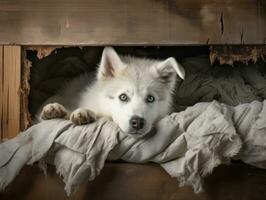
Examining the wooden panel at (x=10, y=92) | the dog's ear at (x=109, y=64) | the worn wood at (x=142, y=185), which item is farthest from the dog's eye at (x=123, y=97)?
the wooden panel at (x=10, y=92)

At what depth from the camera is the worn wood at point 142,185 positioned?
157cm

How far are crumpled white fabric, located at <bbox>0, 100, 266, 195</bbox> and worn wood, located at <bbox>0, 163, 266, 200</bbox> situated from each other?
0.04 metres

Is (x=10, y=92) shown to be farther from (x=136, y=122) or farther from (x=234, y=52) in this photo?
(x=234, y=52)

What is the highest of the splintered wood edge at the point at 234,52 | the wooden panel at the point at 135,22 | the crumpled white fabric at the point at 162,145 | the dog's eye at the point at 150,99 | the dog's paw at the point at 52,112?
the wooden panel at the point at 135,22

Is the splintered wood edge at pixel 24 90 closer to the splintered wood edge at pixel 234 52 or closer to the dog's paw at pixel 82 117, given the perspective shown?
the dog's paw at pixel 82 117

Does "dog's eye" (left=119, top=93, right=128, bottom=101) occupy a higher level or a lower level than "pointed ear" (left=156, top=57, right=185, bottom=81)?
lower

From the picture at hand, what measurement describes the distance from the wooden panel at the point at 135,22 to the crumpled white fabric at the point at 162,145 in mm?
240

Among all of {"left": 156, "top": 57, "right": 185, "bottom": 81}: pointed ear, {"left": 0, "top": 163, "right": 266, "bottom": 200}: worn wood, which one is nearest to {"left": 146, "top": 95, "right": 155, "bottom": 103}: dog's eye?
{"left": 156, "top": 57, "right": 185, "bottom": 81}: pointed ear

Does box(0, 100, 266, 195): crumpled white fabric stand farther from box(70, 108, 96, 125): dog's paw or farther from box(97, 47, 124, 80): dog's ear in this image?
box(97, 47, 124, 80): dog's ear

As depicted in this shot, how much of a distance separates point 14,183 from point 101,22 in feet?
1.90

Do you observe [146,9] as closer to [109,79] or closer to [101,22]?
[101,22]

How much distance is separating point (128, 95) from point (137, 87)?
0.04m

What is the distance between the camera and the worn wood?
157cm

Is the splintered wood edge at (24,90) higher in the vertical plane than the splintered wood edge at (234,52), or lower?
lower
